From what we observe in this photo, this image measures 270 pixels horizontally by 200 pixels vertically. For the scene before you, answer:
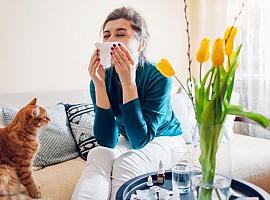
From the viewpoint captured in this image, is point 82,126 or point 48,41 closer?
point 82,126

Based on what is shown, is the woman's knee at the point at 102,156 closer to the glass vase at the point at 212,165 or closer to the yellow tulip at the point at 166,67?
the glass vase at the point at 212,165

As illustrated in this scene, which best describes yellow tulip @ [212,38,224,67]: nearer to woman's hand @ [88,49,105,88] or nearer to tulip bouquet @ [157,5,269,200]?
tulip bouquet @ [157,5,269,200]

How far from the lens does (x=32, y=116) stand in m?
1.47

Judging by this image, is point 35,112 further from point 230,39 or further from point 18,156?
point 230,39

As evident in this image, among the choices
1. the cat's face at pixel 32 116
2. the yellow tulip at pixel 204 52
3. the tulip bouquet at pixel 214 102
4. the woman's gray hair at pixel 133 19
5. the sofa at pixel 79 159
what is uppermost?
the woman's gray hair at pixel 133 19

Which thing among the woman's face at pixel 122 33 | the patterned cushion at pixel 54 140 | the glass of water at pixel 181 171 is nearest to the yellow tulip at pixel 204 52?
the glass of water at pixel 181 171

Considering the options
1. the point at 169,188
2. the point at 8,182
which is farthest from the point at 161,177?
the point at 8,182

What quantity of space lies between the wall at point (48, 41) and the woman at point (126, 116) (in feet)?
1.93

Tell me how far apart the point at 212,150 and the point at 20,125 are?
85 cm

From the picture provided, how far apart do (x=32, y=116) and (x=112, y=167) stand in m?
0.41

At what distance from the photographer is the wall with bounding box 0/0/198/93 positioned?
2.02 meters

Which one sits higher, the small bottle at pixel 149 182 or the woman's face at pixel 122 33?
the woman's face at pixel 122 33

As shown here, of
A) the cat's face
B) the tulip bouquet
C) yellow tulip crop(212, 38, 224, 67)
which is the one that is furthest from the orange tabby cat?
yellow tulip crop(212, 38, 224, 67)

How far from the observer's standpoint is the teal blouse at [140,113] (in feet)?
4.65
